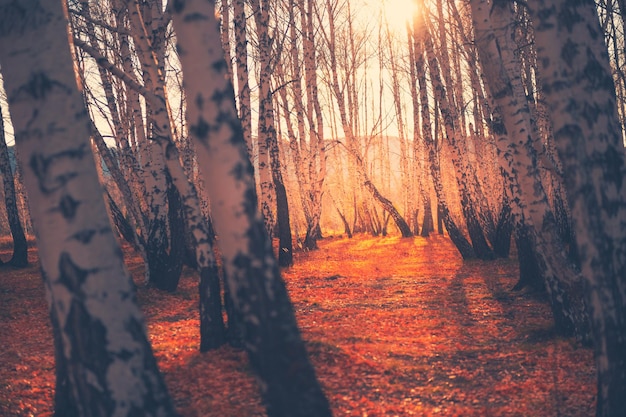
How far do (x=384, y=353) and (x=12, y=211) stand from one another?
36.7ft

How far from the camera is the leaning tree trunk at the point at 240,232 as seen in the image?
11.7ft

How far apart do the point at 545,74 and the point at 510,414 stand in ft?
10.6

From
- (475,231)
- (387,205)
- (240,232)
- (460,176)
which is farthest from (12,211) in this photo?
(387,205)

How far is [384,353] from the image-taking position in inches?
285

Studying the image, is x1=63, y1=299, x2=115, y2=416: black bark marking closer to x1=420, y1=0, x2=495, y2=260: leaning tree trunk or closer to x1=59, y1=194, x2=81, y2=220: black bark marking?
x1=59, y1=194, x2=81, y2=220: black bark marking

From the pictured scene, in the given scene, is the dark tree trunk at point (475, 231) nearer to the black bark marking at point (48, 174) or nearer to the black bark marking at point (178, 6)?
the black bark marking at point (178, 6)

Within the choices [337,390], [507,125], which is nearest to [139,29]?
[507,125]

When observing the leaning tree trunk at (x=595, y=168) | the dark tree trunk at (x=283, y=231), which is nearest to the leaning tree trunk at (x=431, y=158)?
the dark tree trunk at (x=283, y=231)

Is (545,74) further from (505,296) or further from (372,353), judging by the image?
(505,296)

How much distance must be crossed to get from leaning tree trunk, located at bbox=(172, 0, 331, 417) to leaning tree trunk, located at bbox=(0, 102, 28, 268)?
40.0 feet

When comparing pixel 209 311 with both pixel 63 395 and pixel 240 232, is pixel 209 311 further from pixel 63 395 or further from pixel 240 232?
pixel 240 232

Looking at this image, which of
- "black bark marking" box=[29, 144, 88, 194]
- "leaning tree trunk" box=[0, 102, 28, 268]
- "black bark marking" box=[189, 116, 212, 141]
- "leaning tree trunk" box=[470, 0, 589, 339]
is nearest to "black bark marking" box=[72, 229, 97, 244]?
"black bark marking" box=[29, 144, 88, 194]

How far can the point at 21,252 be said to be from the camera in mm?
14070

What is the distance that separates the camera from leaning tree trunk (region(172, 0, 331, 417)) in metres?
3.55
